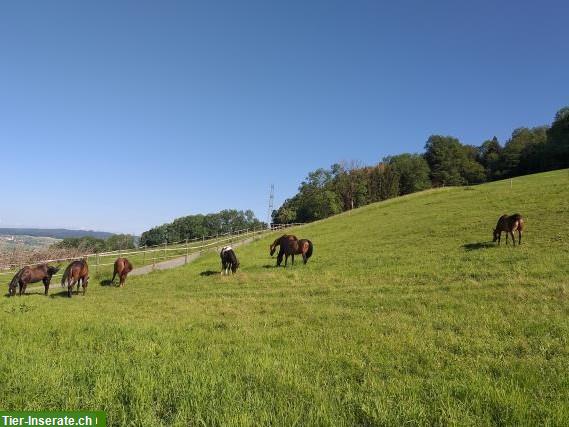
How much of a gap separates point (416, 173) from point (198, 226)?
81373 mm

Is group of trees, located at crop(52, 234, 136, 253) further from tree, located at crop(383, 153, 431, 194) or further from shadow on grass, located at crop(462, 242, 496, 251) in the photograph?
tree, located at crop(383, 153, 431, 194)

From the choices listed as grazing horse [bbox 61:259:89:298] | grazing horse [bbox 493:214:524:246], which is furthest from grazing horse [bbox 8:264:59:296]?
grazing horse [bbox 493:214:524:246]

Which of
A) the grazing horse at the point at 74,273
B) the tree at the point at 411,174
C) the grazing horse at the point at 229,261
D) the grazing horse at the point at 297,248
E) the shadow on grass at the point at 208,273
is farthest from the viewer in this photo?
the tree at the point at 411,174

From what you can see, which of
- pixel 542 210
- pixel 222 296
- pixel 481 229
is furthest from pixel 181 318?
pixel 542 210

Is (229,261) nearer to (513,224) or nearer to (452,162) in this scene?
(513,224)

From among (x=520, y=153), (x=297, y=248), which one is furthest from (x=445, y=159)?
(x=297, y=248)

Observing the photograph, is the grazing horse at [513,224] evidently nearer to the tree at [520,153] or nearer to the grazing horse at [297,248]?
the grazing horse at [297,248]

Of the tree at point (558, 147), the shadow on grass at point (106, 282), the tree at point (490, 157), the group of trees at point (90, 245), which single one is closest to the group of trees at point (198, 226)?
the group of trees at point (90, 245)

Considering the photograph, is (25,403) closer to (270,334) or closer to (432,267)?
(270,334)

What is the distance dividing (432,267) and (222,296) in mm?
8828

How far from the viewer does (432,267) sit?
17.7m

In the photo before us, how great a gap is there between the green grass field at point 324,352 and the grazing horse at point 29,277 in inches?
311

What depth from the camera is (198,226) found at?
15712 centimetres

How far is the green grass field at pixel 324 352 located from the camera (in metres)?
4.79
